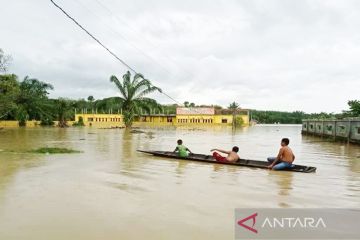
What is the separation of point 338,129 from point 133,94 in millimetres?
21351

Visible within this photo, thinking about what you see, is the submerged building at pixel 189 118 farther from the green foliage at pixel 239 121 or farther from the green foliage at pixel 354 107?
the green foliage at pixel 354 107

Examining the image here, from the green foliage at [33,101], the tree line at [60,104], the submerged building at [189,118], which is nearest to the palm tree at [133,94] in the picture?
the tree line at [60,104]

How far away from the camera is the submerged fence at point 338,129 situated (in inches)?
896

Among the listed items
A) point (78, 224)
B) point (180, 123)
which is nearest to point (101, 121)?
point (180, 123)

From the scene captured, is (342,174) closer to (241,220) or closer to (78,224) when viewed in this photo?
(241,220)

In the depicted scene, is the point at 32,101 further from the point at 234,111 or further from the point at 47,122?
the point at 234,111

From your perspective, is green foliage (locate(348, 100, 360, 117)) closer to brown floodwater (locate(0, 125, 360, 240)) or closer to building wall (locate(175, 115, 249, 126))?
brown floodwater (locate(0, 125, 360, 240))

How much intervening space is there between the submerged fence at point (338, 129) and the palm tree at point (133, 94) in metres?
16.9

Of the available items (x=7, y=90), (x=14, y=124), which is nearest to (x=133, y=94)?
(x=7, y=90)

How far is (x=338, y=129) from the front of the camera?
27.2 m

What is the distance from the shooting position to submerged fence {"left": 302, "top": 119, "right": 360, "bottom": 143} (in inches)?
896

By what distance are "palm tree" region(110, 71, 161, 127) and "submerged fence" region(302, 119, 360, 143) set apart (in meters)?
16.9

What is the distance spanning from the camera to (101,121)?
6681 cm

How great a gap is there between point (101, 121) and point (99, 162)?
54.5 meters
